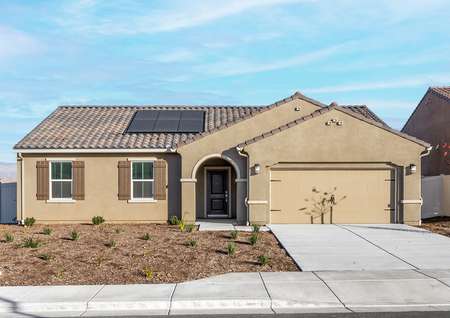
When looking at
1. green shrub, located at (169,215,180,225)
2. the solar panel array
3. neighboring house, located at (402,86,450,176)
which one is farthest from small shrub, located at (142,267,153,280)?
neighboring house, located at (402,86,450,176)

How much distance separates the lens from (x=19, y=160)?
2117 cm

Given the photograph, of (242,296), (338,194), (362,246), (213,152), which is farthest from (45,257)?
(338,194)

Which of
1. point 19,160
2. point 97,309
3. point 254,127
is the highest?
point 254,127

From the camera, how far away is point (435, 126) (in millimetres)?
26422

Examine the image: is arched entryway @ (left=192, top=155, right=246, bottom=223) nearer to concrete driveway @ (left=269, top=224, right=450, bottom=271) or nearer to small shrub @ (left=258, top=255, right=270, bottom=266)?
concrete driveway @ (left=269, top=224, right=450, bottom=271)

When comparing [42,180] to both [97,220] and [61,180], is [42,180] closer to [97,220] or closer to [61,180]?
[61,180]

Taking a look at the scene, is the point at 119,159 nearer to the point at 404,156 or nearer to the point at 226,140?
the point at 226,140

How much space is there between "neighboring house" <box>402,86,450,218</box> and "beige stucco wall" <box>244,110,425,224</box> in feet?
10.6

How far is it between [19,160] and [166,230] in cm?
721

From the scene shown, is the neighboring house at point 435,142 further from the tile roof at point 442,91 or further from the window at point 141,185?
the window at point 141,185

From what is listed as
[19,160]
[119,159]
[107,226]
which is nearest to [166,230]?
[107,226]

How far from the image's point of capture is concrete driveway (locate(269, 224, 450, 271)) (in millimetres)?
12719

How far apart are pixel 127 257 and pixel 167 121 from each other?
11.1 meters

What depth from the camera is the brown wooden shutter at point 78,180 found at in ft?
68.8
